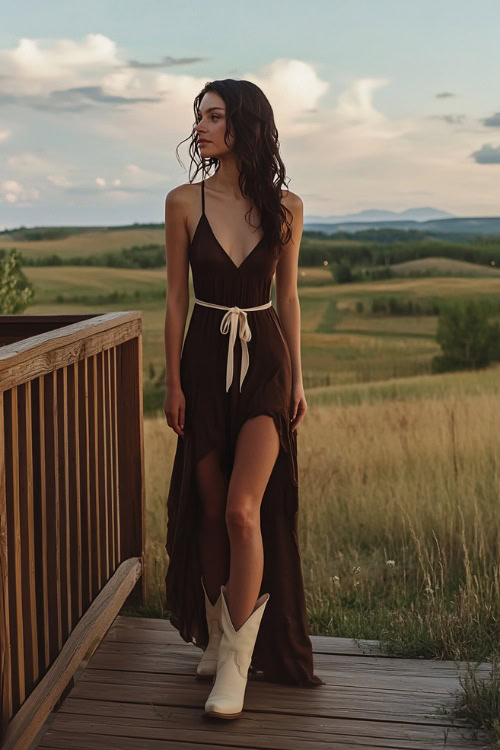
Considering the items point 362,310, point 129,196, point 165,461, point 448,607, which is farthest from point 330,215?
point 448,607

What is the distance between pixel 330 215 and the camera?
2184 cm

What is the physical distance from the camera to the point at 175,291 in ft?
10.0

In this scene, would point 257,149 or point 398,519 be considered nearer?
point 257,149

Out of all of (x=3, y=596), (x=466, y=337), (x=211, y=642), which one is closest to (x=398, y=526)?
(x=211, y=642)

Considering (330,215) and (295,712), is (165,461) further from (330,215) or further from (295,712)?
(330,215)

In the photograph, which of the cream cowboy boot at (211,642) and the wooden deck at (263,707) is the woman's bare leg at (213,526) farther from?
the wooden deck at (263,707)

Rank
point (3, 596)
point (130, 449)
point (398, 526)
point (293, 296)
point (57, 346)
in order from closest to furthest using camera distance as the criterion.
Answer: point (3, 596)
point (57, 346)
point (293, 296)
point (130, 449)
point (398, 526)

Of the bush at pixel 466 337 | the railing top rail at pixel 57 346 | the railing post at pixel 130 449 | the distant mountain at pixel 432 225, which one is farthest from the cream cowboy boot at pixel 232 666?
the distant mountain at pixel 432 225

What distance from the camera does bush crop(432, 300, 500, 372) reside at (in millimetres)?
17953

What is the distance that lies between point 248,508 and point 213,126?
1.10 metres

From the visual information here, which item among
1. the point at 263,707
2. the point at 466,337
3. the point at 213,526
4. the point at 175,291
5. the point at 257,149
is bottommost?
the point at 466,337

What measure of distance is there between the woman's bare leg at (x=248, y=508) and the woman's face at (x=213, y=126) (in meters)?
0.79

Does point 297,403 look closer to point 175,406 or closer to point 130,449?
point 175,406

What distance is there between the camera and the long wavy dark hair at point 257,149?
2.93 meters
